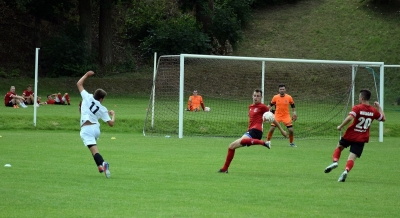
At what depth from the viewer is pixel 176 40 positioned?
2040 inches

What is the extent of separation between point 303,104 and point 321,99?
982 mm

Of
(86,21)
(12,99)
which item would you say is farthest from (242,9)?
(12,99)

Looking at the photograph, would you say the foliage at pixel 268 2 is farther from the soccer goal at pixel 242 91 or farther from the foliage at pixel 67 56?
the foliage at pixel 67 56

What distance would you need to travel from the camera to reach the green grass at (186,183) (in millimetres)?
11195

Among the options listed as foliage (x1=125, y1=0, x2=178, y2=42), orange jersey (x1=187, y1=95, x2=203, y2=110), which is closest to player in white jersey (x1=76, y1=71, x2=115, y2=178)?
orange jersey (x1=187, y1=95, x2=203, y2=110)

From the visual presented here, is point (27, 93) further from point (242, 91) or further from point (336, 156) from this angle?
point (336, 156)

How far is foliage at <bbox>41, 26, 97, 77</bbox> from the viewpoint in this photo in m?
49.9

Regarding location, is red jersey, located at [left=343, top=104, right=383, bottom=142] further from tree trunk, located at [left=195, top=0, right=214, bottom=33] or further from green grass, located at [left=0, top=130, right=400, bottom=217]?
tree trunk, located at [left=195, top=0, right=214, bottom=33]

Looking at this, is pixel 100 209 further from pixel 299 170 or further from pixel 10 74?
pixel 10 74

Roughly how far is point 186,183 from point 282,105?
37.8 ft

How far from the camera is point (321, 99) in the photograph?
35688 millimetres

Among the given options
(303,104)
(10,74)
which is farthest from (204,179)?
(10,74)

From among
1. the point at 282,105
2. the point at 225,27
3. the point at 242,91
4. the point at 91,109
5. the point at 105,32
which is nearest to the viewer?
the point at 91,109

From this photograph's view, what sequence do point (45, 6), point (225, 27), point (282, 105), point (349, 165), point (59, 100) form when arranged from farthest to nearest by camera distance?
point (225, 27) → point (45, 6) → point (59, 100) → point (282, 105) → point (349, 165)
